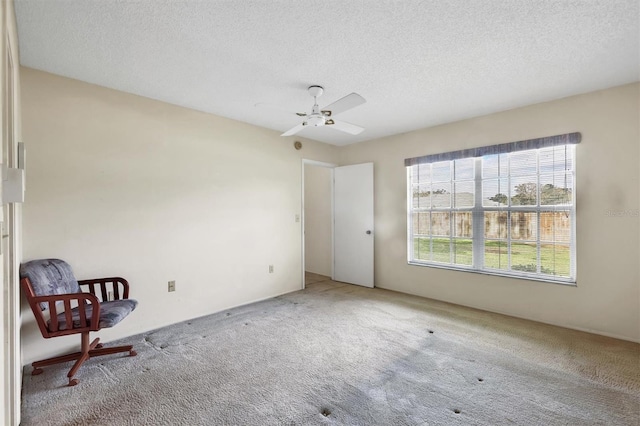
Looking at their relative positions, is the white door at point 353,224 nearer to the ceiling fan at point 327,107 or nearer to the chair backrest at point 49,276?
the ceiling fan at point 327,107

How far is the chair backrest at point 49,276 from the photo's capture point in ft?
7.38

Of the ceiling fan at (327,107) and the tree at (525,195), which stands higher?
the ceiling fan at (327,107)

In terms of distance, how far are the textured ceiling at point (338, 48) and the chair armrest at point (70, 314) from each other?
6.21 ft

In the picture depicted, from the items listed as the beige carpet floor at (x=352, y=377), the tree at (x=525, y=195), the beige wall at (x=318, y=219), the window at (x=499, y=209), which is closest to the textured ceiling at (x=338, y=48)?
the window at (x=499, y=209)

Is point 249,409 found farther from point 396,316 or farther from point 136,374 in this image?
point 396,316

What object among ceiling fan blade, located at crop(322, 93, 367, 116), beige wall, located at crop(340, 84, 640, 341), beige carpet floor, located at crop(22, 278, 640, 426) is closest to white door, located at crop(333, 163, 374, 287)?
beige wall, located at crop(340, 84, 640, 341)

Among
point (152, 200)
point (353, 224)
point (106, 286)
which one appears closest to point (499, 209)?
point (353, 224)

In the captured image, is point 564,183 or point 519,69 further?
point 564,183

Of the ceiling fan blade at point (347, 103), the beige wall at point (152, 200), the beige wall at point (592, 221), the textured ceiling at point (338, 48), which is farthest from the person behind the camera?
the beige wall at point (592, 221)

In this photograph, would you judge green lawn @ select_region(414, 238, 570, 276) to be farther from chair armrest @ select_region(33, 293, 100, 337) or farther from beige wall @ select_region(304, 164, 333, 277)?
chair armrest @ select_region(33, 293, 100, 337)

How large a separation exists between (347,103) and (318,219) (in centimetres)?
361

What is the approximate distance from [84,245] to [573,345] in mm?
4717

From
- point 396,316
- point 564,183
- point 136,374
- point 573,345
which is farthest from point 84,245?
point 564,183

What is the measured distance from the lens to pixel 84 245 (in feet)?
9.13
